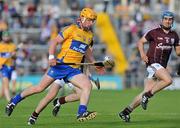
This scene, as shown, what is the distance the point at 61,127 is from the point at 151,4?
2537 cm

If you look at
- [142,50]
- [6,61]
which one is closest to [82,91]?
[142,50]

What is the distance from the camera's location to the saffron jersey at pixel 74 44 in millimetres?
14680

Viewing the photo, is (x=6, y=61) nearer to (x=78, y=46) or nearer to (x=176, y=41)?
(x=176, y=41)

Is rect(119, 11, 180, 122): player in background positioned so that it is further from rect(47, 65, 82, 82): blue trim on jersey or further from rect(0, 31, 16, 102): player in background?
rect(0, 31, 16, 102): player in background

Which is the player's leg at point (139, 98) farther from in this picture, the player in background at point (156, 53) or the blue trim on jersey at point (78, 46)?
the blue trim on jersey at point (78, 46)

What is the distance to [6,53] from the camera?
956 inches

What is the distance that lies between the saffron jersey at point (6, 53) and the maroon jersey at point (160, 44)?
8.77 metres

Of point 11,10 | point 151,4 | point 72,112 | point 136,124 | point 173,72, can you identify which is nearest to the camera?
point 136,124

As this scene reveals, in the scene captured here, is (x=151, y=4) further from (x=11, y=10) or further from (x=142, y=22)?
(x=11, y=10)

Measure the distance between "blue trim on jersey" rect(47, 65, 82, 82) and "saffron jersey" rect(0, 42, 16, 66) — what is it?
9.58 metres

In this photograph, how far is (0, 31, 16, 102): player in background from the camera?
24.0m

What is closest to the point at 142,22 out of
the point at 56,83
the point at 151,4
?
the point at 151,4

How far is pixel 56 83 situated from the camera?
1527cm

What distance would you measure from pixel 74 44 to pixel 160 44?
7.68 feet
